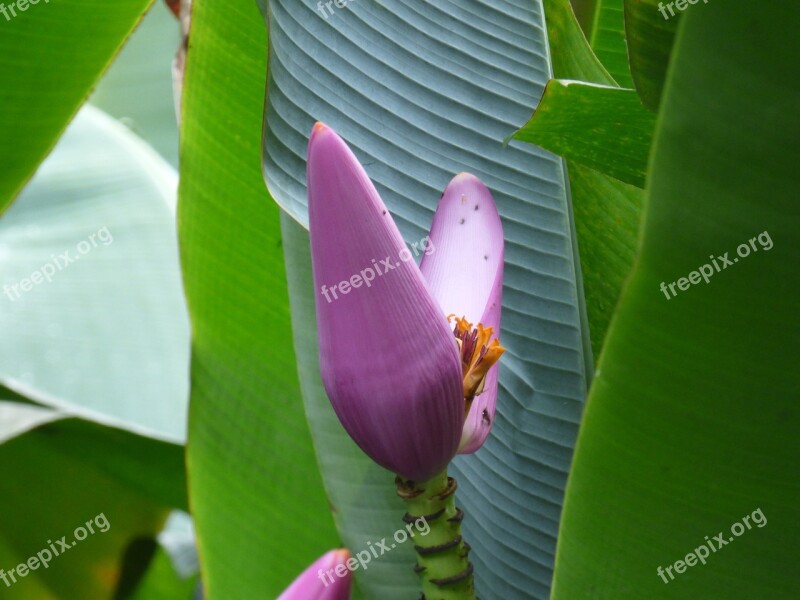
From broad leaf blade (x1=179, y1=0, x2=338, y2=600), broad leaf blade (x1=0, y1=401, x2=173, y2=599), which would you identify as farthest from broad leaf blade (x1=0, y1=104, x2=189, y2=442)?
broad leaf blade (x1=179, y1=0, x2=338, y2=600)

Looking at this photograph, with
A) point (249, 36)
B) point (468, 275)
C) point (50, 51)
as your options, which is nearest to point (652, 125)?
point (468, 275)

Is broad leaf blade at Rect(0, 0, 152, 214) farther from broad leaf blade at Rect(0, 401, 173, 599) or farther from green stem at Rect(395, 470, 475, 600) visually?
green stem at Rect(395, 470, 475, 600)

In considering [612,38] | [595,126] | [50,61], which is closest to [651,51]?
[595,126]

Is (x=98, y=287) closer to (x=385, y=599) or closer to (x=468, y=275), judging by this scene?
(x=385, y=599)

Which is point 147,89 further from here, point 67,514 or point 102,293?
point 67,514

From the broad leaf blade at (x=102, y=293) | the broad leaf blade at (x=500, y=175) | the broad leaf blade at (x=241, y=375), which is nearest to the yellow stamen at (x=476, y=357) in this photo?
the broad leaf blade at (x=500, y=175)
